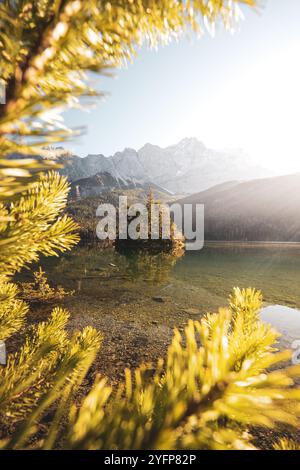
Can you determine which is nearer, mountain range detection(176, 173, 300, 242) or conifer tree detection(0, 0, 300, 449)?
conifer tree detection(0, 0, 300, 449)

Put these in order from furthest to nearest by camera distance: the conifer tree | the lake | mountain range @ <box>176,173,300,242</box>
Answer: mountain range @ <box>176,173,300,242</box>, the lake, the conifer tree

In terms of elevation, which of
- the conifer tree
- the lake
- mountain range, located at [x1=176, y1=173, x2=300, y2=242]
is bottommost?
the lake

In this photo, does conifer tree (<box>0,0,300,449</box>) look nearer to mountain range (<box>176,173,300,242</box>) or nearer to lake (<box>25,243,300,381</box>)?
lake (<box>25,243,300,381</box>)

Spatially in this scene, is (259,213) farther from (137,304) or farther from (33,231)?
(33,231)

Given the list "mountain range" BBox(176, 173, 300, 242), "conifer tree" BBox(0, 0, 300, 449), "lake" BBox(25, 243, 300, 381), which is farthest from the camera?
"mountain range" BBox(176, 173, 300, 242)

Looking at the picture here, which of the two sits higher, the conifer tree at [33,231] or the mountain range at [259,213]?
the mountain range at [259,213]

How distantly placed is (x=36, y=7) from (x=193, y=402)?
119 cm

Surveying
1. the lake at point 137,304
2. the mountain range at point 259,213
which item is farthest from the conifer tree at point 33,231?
the mountain range at point 259,213

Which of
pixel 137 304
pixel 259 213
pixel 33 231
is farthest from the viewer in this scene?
pixel 259 213

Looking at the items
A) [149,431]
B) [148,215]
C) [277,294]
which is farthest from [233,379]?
[148,215]

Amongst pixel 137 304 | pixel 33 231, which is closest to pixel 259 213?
pixel 137 304

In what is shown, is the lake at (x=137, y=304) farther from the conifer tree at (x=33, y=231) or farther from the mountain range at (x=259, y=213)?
the mountain range at (x=259, y=213)

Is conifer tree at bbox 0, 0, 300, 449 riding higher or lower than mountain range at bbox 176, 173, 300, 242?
lower

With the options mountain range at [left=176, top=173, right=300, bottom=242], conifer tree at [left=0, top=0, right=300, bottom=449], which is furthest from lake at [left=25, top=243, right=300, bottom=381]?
mountain range at [left=176, top=173, right=300, bottom=242]
